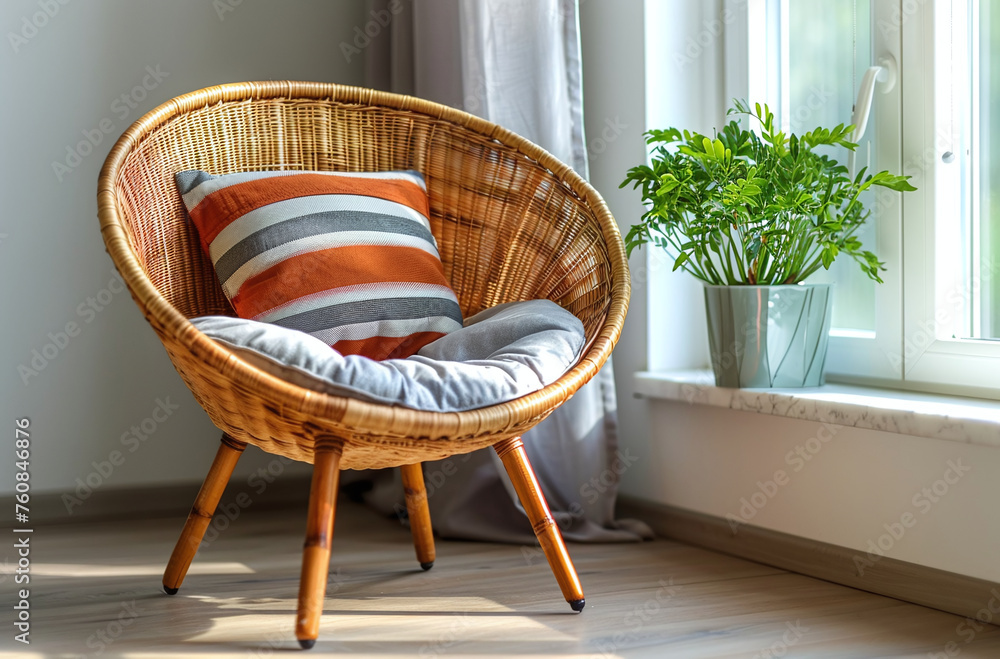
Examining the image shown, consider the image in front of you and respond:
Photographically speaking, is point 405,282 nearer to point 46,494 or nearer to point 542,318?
point 542,318

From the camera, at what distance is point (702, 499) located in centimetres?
160

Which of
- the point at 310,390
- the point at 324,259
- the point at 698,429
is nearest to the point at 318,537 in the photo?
the point at 310,390

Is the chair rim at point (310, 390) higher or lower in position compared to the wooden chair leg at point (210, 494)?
higher

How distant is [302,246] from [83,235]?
0.80m

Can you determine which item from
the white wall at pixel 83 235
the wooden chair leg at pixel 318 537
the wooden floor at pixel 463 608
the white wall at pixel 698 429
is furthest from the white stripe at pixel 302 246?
the white wall at pixel 83 235

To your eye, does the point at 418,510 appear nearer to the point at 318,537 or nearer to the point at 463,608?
the point at 463,608

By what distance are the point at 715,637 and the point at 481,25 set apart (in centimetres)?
109

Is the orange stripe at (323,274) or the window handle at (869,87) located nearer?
the orange stripe at (323,274)

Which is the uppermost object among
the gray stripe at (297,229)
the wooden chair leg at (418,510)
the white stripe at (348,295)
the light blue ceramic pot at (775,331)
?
the gray stripe at (297,229)

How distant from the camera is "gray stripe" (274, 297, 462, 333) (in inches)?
49.3

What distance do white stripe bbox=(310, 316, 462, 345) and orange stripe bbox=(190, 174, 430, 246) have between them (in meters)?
0.21

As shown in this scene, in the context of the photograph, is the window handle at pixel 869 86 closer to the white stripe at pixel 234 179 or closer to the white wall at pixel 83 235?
the white stripe at pixel 234 179

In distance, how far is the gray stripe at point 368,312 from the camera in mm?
1253

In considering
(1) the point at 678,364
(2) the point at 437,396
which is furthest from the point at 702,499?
(2) the point at 437,396
